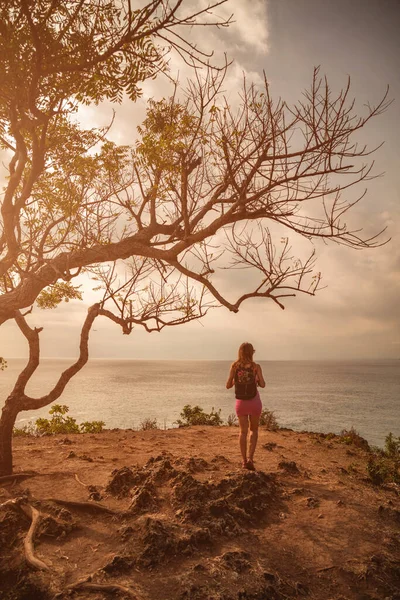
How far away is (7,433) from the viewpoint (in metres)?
7.10

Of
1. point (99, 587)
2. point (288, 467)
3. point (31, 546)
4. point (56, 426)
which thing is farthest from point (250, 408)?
point (56, 426)

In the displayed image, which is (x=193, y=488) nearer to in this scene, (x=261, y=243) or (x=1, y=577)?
(x=1, y=577)

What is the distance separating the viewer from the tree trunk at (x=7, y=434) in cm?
694

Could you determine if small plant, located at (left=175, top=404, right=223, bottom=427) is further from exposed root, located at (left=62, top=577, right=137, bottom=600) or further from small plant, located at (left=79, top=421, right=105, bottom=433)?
exposed root, located at (left=62, top=577, right=137, bottom=600)

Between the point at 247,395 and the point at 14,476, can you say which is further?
the point at 247,395

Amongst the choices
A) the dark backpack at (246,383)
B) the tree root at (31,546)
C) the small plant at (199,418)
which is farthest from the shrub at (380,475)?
the small plant at (199,418)

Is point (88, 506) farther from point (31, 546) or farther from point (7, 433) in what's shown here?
point (7, 433)

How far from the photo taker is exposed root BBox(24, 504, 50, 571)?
405cm

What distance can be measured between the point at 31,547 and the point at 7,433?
3.30 meters

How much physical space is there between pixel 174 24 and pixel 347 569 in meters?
7.18

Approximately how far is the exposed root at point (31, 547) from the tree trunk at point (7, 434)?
2.19 metres

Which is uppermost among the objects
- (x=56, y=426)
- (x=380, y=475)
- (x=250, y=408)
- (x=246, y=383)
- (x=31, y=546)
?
(x=246, y=383)

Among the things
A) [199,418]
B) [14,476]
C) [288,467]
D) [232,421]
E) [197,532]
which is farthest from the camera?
[232,421]

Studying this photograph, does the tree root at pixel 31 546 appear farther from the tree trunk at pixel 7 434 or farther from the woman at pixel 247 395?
the woman at pixel 247 395
